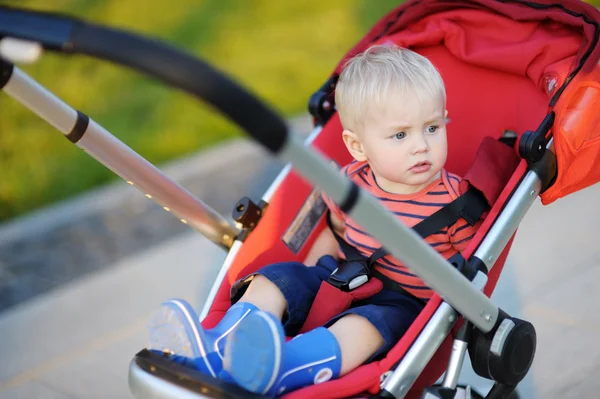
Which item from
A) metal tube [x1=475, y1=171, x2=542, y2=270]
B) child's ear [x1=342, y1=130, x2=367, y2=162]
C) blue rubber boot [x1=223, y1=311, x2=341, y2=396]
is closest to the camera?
blue rubber boot [x1=223, y1=311, x2=341, y2=396]

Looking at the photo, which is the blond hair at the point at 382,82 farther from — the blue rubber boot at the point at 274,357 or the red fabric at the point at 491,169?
the blue rubber boot at the point at 274,357

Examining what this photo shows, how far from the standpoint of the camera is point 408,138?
2.11 metres

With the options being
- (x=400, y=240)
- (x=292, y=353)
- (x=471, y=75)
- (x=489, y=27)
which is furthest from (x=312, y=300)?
(x=489, y=27)

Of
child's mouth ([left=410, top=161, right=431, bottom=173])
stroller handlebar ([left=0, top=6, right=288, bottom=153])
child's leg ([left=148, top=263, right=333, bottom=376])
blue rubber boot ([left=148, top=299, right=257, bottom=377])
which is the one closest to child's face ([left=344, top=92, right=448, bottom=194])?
child's mouth ([left=410, top=161, right=431, bottom=173])

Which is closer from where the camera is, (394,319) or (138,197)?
(394,319)

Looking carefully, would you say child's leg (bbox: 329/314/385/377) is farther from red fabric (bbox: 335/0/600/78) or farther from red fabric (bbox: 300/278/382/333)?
red fabric (bbox: 335/0/600/78)

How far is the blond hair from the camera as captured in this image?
6.84 ft

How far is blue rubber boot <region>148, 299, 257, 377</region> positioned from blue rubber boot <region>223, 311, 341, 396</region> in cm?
6

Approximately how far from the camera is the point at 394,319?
6.70 ft

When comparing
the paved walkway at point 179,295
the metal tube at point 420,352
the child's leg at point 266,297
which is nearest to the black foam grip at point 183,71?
the metal tube at point 420,352

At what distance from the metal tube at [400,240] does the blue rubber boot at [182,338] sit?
1.69 ft

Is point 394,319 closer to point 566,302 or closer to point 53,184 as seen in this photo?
point 566,302

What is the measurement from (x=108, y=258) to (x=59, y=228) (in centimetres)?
43

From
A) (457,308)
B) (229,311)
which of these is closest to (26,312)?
(229,311)
